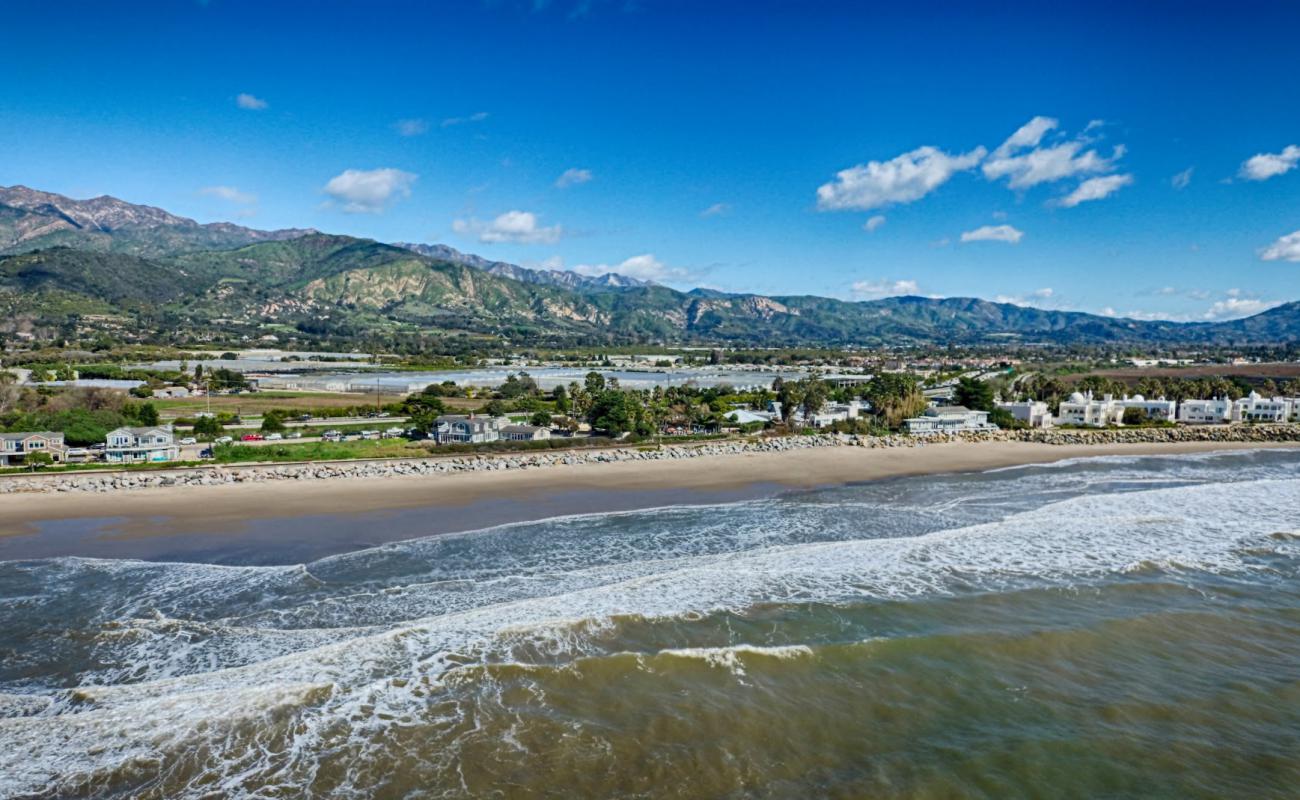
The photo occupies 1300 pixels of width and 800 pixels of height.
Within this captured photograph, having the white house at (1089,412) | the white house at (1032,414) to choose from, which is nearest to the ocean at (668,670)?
the white house at (1032,414)

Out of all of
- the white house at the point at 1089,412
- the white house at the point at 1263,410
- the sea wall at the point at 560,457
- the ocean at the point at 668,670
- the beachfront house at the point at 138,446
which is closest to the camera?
the ocean at the point at 668,670

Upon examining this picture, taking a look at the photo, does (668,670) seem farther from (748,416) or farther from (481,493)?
(748,416)

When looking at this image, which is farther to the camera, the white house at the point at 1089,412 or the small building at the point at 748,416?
the white house at the point at 1089,412

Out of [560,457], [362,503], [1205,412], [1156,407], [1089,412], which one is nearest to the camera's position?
[362,503]

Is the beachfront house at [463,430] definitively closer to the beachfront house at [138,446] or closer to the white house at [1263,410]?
the beachfront house at [138,446]

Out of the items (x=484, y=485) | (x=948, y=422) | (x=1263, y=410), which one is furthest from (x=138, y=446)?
(x=1263, y=410)

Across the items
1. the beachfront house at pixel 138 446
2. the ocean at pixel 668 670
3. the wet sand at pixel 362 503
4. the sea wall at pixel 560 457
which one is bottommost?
the ocean at pixel 668 670

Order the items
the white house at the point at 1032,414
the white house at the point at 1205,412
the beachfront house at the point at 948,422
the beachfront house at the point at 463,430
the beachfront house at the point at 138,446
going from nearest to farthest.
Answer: the beachfront house at the point at 138,446
the beachfront house at the point at 463,430
the beachfront house at the point at 948,422
the white house at the point at 1032,414
the white house at the point at 1205,412
